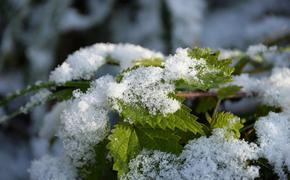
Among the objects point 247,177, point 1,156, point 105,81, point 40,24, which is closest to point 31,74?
point 40,24

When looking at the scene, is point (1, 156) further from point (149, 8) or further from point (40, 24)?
point (149, 8)

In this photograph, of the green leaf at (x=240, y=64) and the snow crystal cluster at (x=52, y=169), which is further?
the green leaf at (x=240, y=64)

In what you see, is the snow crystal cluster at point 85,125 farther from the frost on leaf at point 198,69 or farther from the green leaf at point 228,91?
the green leaf at point 228,91

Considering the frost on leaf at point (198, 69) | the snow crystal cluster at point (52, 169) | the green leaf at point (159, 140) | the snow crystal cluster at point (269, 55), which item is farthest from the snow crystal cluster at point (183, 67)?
the snow crystal cluster at point (269, 55)

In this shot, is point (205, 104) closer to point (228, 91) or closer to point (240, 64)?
point (228, 91)

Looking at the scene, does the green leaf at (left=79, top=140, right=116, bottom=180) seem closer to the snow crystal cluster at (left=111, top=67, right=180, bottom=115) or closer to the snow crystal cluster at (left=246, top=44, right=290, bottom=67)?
the snow crystal cluster at (left=111, top=67, right=180, bottom=115)

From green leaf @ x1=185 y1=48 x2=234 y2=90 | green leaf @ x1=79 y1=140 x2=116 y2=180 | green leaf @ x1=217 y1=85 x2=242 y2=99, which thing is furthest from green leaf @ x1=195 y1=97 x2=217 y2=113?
green leaf @ x1=79 y1=140 x2=116 y2=180

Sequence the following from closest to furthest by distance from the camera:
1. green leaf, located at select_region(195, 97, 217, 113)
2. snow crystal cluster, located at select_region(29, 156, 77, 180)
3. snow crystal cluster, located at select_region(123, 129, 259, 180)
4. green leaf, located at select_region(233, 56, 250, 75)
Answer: snow crystal cluster, located at select_region(123, 129, 259, 180)
snow crystal cluster, located at select_region(29, 156, 77, 180)
green leaf, located at select_region(195, 97, 217, 113)
green leaf, located at select_region(233, 56, 250, 75)
